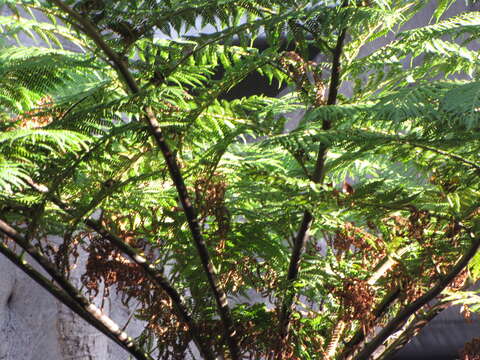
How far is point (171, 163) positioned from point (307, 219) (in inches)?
11.1

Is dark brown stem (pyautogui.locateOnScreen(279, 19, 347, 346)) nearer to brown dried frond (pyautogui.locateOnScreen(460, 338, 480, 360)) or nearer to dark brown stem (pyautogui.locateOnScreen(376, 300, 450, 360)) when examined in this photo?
dark brown stem (pyautogui.locateOnScreen(376, 300, 450, 360))

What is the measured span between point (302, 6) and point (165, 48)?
234 millimetres

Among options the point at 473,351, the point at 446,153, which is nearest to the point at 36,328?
the point at 473,351

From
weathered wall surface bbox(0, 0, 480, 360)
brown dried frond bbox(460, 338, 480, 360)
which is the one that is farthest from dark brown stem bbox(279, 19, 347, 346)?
weathered wall surface bbox(0, 0, 480, 360)

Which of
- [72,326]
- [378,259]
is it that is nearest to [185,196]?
[378,259]

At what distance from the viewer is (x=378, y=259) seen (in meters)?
1.29

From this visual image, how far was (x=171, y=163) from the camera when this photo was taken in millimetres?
898

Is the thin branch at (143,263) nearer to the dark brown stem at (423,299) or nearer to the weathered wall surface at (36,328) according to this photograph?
the dark brown stem at (423,299)

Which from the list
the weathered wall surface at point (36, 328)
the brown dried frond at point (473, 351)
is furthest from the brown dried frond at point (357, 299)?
the weathered wall surface at point (36, 328)

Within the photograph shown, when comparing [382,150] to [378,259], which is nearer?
[382,150]

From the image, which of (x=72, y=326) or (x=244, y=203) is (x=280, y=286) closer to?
(x=244, y=203)

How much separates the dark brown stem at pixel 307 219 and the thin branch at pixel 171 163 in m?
0.11

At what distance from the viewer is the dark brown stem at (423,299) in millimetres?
944

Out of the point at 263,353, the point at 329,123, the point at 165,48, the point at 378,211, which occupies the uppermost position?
the point at 165,48
